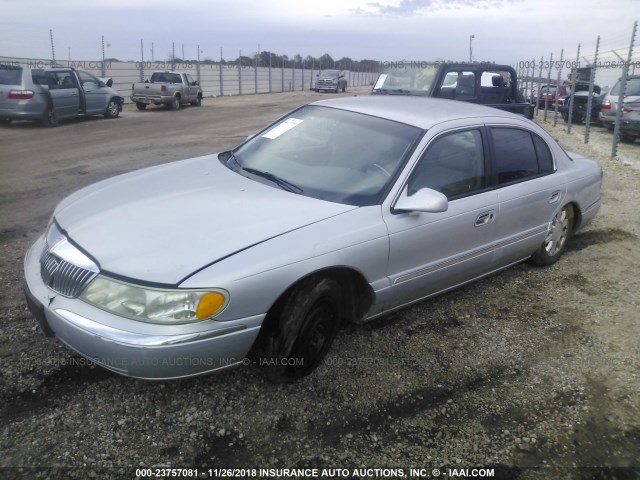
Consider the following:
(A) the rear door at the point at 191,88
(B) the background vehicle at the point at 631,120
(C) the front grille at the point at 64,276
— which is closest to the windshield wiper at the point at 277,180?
(C) the front grille at the point at 64,276

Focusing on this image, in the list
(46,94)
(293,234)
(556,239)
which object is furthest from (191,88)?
(293,234)

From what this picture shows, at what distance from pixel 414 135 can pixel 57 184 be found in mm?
5978

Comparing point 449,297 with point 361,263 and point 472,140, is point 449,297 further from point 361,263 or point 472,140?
point 361,263

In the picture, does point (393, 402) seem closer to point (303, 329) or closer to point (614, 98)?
point (303, 329)

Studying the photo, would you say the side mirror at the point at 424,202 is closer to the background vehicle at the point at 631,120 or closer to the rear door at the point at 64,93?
the background vehicle at the point at 631,120

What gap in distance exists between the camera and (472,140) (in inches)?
154

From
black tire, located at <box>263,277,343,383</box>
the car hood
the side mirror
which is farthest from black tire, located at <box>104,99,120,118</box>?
black tire, located at <box>263,277,343,383</box>

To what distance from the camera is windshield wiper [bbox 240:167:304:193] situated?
3.42m

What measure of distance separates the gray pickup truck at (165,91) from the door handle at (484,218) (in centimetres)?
1978

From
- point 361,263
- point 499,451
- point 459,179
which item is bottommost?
point 499,451

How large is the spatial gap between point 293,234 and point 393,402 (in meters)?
1.09

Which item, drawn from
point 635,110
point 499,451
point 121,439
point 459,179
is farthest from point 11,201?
point 635,110

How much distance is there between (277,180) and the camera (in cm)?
357

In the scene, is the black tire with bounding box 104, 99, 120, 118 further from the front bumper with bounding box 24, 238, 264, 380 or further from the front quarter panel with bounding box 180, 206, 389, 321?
the front quarter panel with bounding box 180, 206, 389, 321
